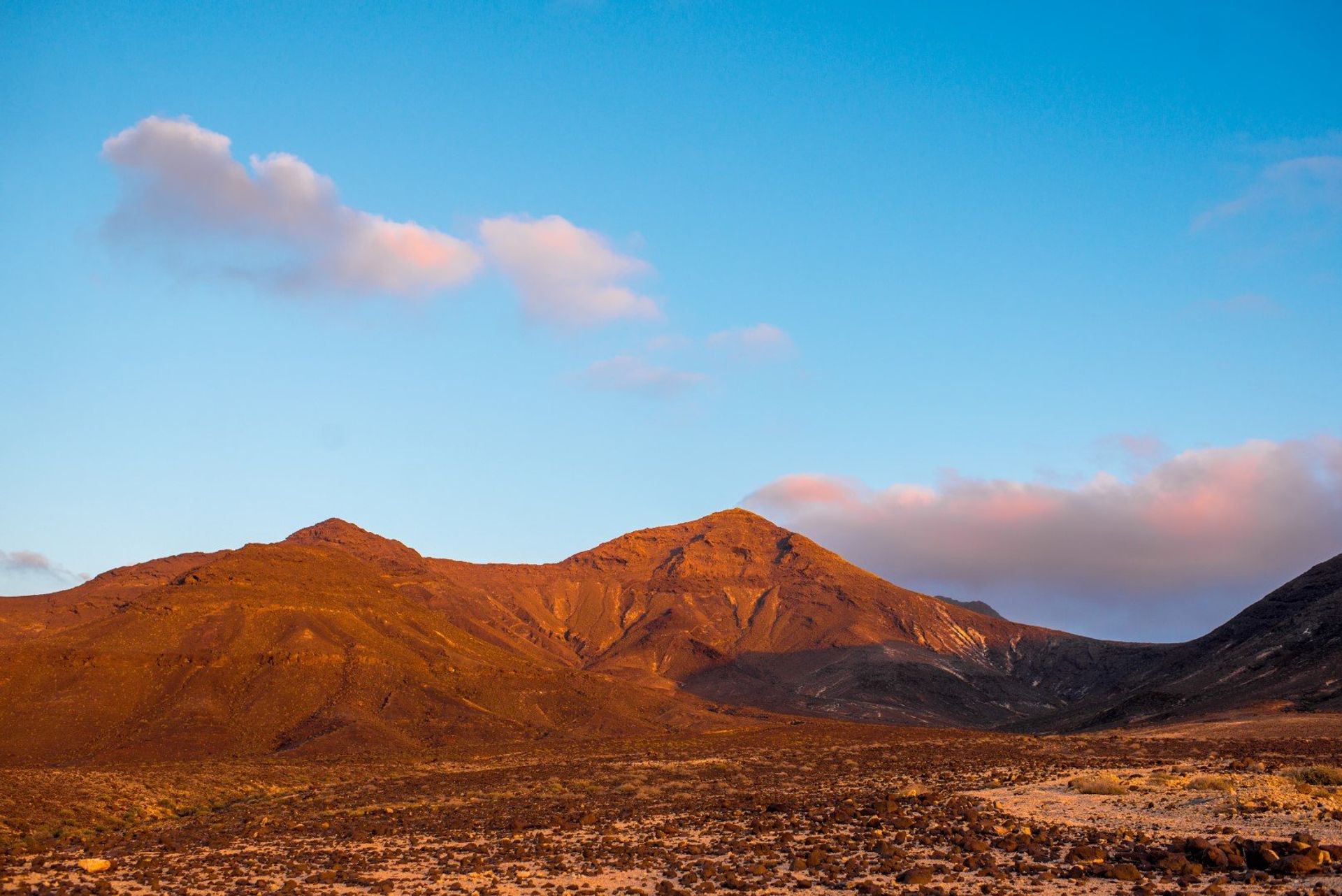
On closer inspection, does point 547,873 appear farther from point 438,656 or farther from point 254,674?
point 438,656

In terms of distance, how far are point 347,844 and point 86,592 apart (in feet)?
602

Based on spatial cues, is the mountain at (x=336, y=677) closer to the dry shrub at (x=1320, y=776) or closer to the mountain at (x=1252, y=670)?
the mountain at (x=1252, y=670)

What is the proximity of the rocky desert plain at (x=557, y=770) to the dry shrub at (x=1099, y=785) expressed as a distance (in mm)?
153

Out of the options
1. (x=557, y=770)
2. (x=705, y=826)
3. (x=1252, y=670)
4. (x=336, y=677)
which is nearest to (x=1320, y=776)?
(x=705, y=826)

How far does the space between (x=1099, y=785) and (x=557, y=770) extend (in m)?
32.0

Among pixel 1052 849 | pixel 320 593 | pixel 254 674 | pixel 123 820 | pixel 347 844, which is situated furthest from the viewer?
pixel 320 593

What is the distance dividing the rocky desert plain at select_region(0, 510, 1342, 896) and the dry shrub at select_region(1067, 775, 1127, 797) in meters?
0.15

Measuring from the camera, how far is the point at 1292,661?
370 ft

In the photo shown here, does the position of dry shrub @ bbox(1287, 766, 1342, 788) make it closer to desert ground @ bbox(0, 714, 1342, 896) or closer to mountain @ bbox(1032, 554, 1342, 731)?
desert ground @ bbox(0, 714, 1342, 896)

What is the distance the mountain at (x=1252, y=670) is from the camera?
100000 mm

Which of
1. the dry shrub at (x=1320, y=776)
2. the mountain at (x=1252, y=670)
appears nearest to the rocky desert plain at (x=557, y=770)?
the dry shrub at (x=1320, y=776)

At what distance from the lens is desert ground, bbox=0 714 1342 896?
77.0ft

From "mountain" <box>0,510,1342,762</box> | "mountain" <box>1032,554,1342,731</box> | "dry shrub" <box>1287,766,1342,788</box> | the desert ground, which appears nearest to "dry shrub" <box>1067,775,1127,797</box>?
the desert ground

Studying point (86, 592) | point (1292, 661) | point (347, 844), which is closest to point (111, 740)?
point (347, 844)
